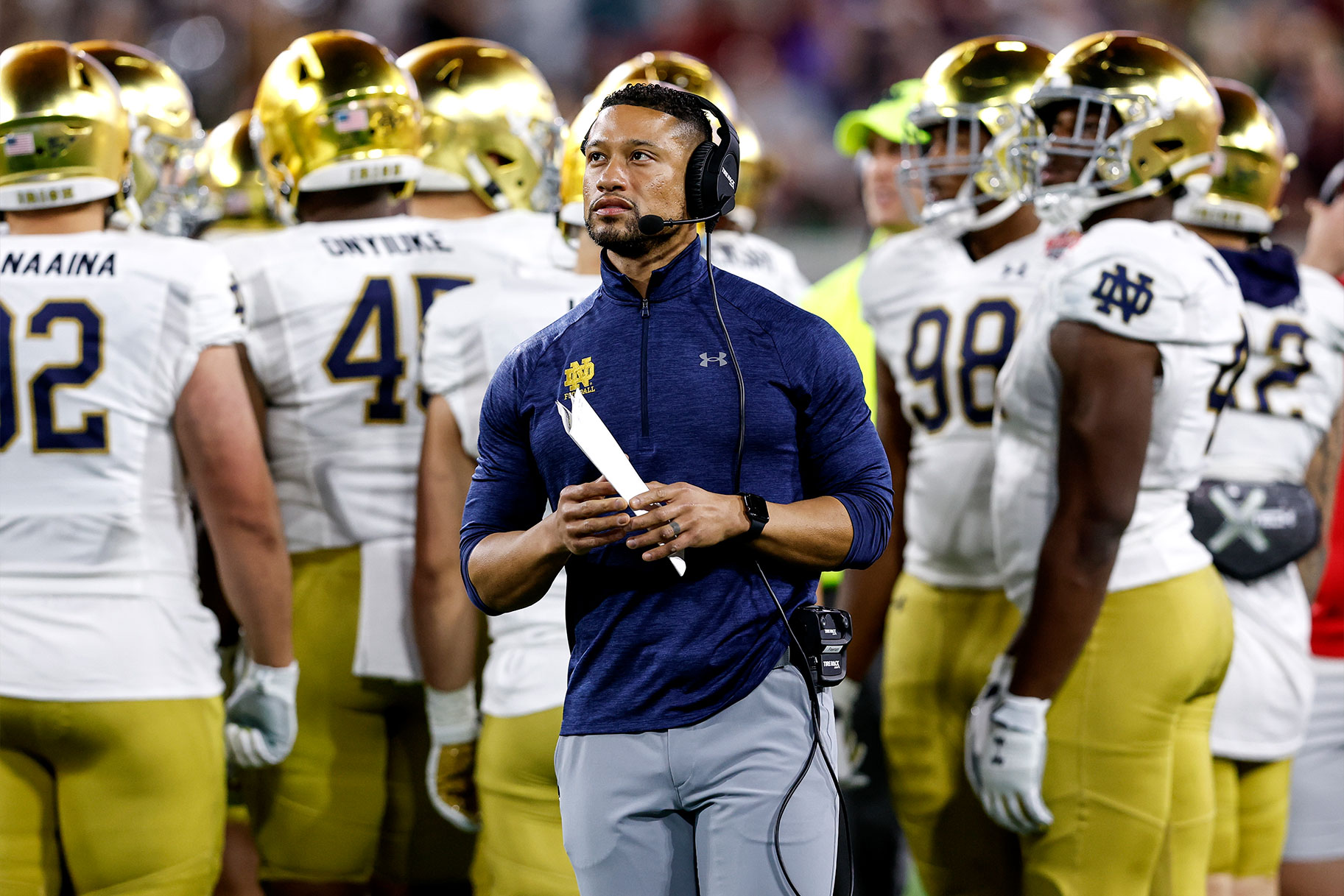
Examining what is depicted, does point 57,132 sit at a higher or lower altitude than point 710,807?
higher

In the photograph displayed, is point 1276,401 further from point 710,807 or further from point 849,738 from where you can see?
point 710,807

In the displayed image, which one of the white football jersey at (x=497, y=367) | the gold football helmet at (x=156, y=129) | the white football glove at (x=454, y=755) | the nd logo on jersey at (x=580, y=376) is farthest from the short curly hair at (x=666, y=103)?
the gold football helmet at (x=156, y=129)

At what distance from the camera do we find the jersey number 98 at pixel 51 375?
119 inches

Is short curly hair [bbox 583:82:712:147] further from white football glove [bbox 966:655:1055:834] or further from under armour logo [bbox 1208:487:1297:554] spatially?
under armour logo [bbox 1208:487:1297:554]

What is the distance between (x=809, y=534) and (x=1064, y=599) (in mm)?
1060

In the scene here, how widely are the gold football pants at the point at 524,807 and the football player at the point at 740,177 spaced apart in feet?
3.36

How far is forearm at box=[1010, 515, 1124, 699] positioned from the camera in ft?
9.69

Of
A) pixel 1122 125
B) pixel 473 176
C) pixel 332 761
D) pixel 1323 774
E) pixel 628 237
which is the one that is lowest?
pixel 1323 774

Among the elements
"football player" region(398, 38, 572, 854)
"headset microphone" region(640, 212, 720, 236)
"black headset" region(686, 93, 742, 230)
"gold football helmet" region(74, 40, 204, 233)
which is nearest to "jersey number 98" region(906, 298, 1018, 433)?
"football player" region(398, 38, 572, 854)

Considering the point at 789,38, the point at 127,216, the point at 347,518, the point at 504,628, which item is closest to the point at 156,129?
the point at 127,216

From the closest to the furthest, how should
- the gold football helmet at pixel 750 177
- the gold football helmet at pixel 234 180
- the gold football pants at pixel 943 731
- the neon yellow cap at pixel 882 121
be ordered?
1. the gold football pants at pixel 943 731
2. the neon yellow cap at pixel 882 121
3. the gold football helmet at pixel 750 177
4. the gold football helmet at pixel 234 180

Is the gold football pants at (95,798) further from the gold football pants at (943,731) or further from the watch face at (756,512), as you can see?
the gold football pants at (943,731)

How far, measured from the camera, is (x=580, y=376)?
224 cm

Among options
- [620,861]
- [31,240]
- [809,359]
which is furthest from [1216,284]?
[31,240]
